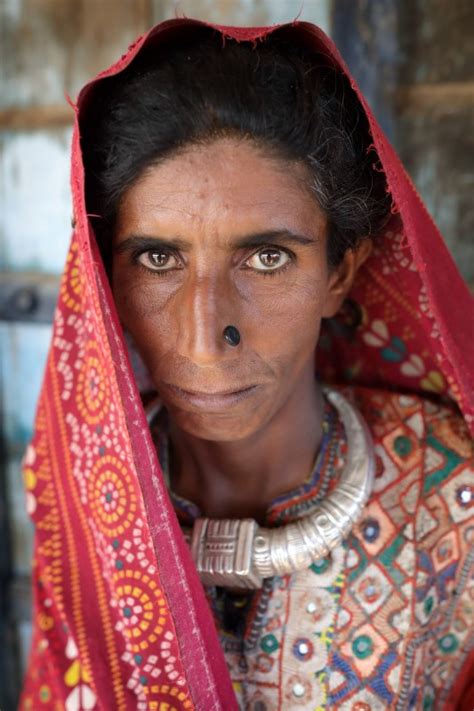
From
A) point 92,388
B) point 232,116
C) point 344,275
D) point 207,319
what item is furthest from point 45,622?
point 232,116

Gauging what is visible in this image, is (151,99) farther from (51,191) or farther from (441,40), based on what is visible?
(51,191)

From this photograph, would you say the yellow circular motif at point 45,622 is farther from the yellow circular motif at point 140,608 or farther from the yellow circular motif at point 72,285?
the yellow circular motif at point 72,285

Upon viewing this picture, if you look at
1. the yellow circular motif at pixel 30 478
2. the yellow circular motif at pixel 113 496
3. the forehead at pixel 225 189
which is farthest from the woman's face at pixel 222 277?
the yellow circular motif at pixel 30 478

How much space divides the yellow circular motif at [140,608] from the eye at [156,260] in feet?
1.39

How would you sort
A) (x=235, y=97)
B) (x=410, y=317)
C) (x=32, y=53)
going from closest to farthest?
(x=235, y=97) < (x=410, y=317) < (x=32, y=53)

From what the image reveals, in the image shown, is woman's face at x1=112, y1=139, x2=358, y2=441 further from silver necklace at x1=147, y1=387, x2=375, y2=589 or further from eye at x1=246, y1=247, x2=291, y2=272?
silver necklace at x1=147, y1=387, x2=375, y2=589

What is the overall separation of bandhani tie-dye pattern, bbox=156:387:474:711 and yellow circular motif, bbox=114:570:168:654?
141 millimetres

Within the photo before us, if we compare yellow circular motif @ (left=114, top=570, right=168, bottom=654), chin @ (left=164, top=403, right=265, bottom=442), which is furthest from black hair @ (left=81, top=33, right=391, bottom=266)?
yellow circular motif @ (left=114, top=570, right=168, bottom=654)

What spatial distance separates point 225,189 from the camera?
2.69 feet

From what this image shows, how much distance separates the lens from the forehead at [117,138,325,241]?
0.82 meters

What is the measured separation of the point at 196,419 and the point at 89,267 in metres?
0.26

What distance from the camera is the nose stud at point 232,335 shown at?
2.80 ft

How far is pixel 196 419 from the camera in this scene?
942 mm

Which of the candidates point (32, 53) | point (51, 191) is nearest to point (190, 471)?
point (51, 191)
